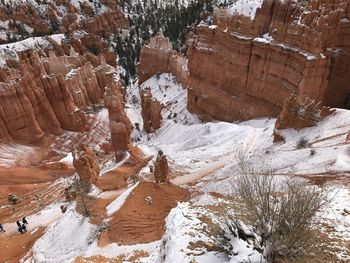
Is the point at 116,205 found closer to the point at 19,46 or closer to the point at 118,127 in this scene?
the point at 118,127

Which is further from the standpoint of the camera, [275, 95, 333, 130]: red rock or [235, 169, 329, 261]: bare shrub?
[275, 95, 333, 130]: red rock

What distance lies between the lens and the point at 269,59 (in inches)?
1220

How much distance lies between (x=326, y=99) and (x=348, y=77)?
2.63 meters

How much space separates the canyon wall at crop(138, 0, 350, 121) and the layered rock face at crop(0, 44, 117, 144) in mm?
14793

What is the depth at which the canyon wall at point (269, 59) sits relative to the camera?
90.3ft

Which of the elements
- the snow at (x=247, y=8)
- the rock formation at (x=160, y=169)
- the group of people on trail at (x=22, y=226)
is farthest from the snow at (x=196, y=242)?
the snow at (x=247, y=8)

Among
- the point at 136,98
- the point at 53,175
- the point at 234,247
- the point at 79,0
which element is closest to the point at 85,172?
the point at 53,175

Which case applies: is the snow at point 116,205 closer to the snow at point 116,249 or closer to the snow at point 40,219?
the snow at point 116,249

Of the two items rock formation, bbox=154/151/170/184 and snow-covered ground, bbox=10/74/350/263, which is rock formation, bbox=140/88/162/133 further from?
rock formation, bbox=154/151/170/184

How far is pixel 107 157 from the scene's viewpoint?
32.0 m

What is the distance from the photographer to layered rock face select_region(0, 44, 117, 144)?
35531mm

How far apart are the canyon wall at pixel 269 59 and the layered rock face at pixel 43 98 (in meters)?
14.8

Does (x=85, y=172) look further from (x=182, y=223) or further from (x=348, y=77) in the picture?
(x=348, y=77)

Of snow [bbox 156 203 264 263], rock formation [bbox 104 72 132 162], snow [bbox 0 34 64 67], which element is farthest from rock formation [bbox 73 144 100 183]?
snow [bbox 0 34 64 67]
